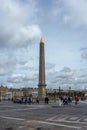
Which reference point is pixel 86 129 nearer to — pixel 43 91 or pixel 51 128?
pixel 51 128

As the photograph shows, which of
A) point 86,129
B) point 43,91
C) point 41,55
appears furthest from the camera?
point 43,91

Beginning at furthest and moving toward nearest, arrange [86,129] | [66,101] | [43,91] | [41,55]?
[43,91] → [41,55] → [66,101] → [86,129]

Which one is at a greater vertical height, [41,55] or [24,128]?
[41,55]

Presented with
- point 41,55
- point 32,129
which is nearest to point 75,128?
point 32,129

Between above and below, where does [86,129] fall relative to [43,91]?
below

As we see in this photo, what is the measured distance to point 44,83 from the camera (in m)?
81.2

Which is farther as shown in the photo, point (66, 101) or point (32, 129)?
point (66, 101)

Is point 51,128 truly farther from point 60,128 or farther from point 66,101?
point 66,101

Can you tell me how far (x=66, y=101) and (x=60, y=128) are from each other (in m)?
50.7

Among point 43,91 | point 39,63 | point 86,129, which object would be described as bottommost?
point 86,129

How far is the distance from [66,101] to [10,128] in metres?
50.8

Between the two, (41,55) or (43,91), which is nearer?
(41,55)

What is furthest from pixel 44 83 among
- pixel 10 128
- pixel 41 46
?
pixel 10 128

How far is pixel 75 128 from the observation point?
2022cm
